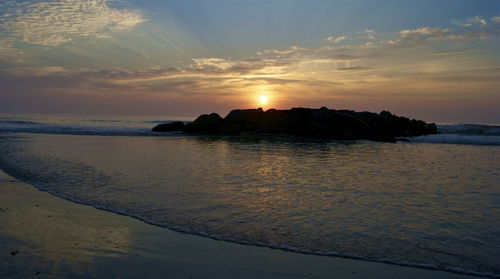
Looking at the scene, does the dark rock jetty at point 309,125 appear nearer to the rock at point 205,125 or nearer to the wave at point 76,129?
the rock at point 205,125

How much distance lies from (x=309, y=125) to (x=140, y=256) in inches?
1339

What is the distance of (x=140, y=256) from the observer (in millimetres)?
5270

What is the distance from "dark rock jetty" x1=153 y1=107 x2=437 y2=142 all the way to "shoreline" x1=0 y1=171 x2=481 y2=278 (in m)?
29.9

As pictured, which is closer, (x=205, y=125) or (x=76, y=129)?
(x=205, y=125)

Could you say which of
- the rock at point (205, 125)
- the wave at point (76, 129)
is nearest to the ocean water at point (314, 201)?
the wave at point (76, 129)

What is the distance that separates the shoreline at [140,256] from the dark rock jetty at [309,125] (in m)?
29.9

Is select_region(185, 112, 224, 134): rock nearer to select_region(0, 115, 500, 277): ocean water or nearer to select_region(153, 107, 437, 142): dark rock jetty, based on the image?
select_region(153, 107, 437, 142): dark rock jetty

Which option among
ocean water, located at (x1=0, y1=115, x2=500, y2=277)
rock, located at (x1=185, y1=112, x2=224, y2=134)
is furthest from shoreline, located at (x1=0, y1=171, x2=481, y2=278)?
rock, located at (x1=185, y1=112, x2=224, y2=134)

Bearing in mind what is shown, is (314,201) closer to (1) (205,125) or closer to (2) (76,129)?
(1) (205,125)

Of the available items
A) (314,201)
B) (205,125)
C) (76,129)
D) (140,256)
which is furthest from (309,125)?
(140,256)

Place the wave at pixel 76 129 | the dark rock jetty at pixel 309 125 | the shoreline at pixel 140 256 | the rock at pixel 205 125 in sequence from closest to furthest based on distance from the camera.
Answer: the shoreline at pixel 140 256 → the dark rock jetty at pixel 309 125 → the wave at pixel 76 129 → the rock at pixel 205 125

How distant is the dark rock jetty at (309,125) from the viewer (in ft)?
119

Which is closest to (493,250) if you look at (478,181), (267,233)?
(267,233)

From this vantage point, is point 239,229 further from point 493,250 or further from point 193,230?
point 493,250
